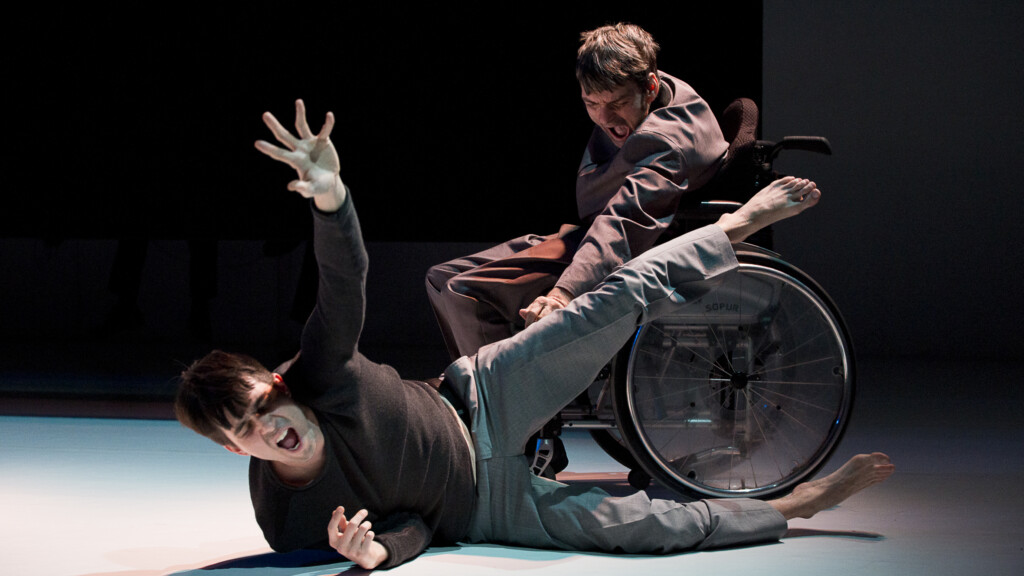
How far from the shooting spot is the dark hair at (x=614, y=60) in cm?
193

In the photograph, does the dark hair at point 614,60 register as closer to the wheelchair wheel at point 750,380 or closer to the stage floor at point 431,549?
the wheelchair wheel at point 750,380

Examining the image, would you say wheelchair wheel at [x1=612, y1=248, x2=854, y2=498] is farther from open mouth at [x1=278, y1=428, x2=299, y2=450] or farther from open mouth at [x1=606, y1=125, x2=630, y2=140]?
open mouth at [x1=278, y1=428, x2=299, y2=450]

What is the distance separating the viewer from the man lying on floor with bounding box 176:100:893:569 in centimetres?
140

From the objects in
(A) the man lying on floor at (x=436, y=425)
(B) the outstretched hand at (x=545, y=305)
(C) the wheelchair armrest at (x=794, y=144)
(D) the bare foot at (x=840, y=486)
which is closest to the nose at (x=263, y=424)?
(A) the man lying on floor at (x=436, y=425)

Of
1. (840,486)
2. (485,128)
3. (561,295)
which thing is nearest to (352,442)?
(561,295)

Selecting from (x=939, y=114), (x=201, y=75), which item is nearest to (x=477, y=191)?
(x=201, y=75)

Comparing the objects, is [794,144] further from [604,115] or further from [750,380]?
[750,380]

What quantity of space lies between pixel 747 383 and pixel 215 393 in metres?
1.05

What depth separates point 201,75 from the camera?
410 centimetres

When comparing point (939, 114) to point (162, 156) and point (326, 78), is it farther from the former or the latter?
point (162, 156)

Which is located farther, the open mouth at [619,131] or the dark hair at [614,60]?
the open mouth at [619,131]

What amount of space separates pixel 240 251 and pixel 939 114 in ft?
12.5

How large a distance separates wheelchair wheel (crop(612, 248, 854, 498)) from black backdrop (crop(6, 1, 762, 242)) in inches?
77.4

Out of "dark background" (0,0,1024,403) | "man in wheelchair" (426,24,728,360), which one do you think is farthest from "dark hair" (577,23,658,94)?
"dark background" (0,0,1024,403)
